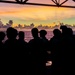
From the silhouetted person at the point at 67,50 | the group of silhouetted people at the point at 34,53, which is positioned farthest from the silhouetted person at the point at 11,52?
the silhouetted person at the point at 67,50

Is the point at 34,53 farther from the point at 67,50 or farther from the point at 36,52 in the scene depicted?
the point at 67,50

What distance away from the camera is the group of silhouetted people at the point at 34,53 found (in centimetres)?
439

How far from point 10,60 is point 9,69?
15 cm

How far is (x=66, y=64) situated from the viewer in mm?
5195

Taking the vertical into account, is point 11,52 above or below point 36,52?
above

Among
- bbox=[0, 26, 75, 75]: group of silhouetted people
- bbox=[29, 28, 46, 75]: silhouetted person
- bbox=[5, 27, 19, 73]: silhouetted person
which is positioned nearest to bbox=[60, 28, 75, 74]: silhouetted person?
bbox=[0, 26, 75, 75]: group of silhouetted people

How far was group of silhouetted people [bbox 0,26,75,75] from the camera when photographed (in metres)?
4.39

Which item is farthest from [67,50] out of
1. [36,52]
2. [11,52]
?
[11,52]

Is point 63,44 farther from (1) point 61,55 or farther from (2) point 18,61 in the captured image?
(2) point 18,61

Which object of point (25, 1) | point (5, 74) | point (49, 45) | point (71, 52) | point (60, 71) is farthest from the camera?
point (25, 1)

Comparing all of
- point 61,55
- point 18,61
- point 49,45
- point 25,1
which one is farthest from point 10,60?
point 25,1

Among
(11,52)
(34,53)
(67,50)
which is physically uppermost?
(11,52)

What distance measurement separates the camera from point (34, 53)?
5.62 meters

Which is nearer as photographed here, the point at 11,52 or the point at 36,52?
the point at 11,52
